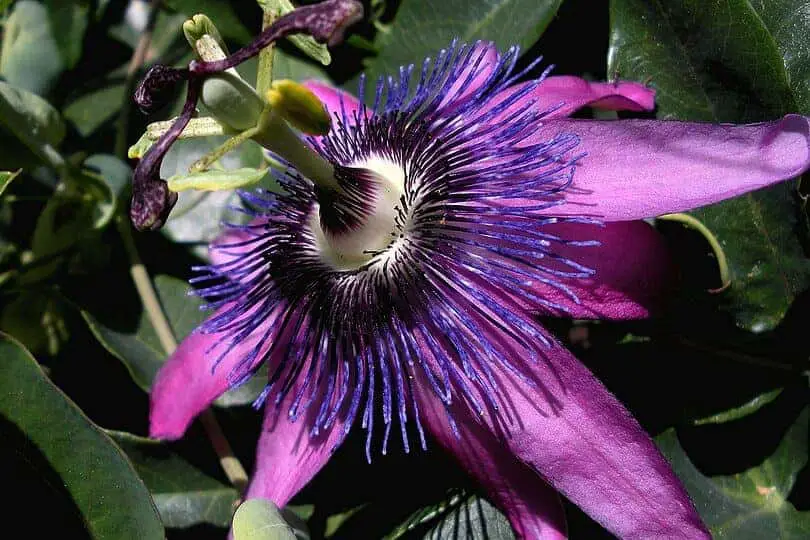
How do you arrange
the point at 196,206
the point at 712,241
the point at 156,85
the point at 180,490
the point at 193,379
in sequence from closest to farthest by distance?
the point at 156,85 → the point at 712,241 → the point at 193,379 → the point at 180,490 → the point at 196,206

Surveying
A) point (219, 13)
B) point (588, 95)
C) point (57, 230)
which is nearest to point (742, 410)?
point (588, 95)

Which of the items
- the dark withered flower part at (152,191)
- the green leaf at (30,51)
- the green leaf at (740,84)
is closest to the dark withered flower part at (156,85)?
the dark withered flower part at (152,191)

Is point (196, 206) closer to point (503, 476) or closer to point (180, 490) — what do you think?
point (180, 490)

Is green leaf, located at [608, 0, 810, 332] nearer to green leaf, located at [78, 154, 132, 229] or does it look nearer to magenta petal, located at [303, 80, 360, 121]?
magenta petal, located at [303, 80, 360, 121]

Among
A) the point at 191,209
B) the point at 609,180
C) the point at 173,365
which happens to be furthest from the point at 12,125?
the point at 609,180

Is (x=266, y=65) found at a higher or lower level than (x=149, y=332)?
higher

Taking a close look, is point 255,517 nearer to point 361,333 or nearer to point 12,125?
point 361,333

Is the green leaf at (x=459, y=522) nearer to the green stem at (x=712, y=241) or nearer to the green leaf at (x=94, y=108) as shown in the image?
the green stem at (x=712, y=241)
